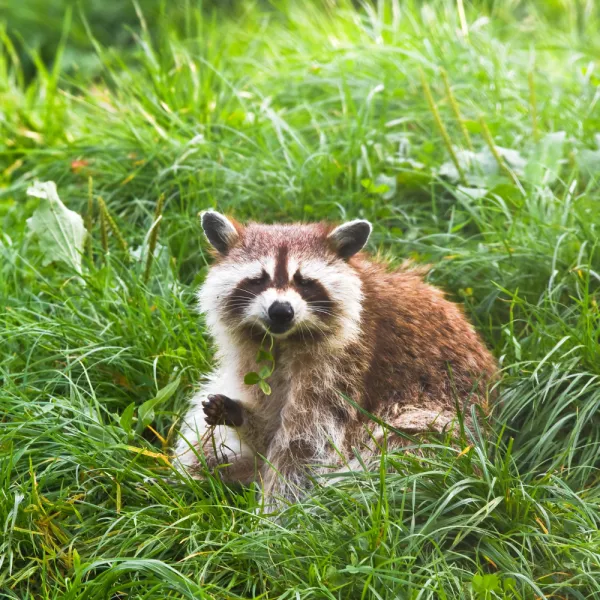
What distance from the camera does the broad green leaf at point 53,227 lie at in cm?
Result: 565

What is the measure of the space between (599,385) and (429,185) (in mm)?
2151

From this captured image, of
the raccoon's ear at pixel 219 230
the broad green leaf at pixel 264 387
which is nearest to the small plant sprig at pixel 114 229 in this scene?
the raccoon's ear at pixel 219 230

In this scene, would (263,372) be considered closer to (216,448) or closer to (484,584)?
(216,448)

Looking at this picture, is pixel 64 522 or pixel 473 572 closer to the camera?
pixel 473 572

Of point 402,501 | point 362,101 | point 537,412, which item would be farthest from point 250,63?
point 402,501

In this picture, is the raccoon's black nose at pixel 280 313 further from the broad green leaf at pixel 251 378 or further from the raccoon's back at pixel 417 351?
the raccoon's back at pixel 417 351

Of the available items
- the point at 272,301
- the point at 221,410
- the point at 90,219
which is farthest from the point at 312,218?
the point at 221,410

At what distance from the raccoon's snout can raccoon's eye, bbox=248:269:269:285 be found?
0.24 meters

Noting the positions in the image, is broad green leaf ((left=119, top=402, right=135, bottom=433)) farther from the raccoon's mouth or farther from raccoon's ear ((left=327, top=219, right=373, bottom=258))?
raccoon's ear ((left=327, top=219, right=373, bottom=258))

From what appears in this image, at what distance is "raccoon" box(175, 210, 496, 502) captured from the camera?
4.46 metres

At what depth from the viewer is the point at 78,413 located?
4.44 m

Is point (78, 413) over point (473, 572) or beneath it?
over

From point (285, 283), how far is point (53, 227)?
188 cm

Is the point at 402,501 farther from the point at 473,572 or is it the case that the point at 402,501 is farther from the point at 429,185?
the point at 429,185
